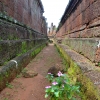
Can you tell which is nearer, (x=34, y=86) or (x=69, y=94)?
(x=69, y=94)

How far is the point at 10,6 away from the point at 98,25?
271 centimetres

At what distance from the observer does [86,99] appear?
2045 mm

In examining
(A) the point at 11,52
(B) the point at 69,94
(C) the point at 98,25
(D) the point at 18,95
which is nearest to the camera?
(B) the point at 69,94

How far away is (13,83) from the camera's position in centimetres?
337

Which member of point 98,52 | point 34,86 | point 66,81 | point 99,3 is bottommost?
point 34,86

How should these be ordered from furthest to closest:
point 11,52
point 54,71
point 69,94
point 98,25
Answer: point 11,52
point 54,71
point 98,25
point 69,94

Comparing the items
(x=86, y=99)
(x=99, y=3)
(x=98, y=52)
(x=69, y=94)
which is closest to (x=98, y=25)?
(x=99, y=3)

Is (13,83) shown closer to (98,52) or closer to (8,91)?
(8,91)

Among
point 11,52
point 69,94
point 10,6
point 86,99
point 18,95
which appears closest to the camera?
point 69,94

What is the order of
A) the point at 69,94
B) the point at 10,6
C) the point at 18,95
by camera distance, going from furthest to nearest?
1. the point at 10,6
2. the point at 18,95
3. the point at 69,94

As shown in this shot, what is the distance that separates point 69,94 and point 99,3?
2365mm

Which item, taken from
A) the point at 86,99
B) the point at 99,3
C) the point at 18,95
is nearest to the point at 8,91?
the point at 18,95

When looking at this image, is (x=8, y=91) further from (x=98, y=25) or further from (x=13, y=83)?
(x=98, y=25)

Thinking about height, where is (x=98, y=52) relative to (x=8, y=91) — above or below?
above
